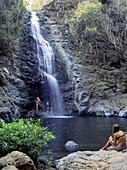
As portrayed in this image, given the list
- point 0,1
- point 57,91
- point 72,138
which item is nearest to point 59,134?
point 72,138

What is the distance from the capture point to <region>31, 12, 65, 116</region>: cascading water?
1172 inches

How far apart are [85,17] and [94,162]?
30.1 meters

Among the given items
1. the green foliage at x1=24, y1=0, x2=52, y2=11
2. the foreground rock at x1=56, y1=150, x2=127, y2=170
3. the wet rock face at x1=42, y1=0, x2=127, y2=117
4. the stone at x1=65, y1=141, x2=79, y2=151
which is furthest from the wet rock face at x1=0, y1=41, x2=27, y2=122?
the green foliage at x1=24, y1=0, x2=52, y2=11

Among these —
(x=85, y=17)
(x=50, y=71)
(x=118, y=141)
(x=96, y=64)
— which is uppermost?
(x=85, y=17)

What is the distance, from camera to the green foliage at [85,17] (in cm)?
3453

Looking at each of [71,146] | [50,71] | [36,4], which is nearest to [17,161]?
[71,146]

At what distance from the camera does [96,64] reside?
34250mm

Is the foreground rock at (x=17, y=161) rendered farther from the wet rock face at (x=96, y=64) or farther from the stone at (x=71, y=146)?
the wet rock face at (x=96, y=64)

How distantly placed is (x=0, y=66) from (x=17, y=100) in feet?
12.5

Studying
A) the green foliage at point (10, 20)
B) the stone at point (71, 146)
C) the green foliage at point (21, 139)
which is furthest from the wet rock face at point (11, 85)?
the green foliage at point (21, 139)

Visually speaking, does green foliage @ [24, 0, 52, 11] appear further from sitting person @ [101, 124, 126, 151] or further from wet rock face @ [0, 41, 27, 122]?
sitting person @ [101, 124, 126, 151]

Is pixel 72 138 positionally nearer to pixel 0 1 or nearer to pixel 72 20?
pixel 0 1

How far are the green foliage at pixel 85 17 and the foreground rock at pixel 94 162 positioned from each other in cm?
2792

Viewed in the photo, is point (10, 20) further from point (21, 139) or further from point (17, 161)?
point (17, 161)
